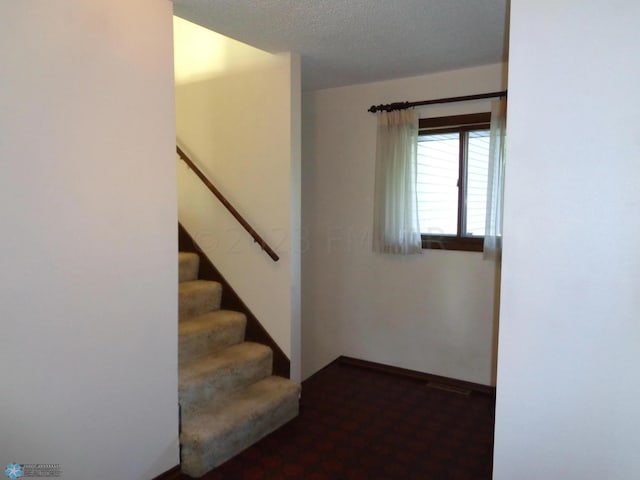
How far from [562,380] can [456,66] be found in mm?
2506

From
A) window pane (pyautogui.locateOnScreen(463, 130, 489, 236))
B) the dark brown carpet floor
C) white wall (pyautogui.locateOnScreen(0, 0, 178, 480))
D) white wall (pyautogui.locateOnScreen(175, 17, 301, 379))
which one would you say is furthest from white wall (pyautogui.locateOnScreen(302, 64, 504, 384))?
white wall (pyautogui.locateOnScreen(0, 0, 178, 480))

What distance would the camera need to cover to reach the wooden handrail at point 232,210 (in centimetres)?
292

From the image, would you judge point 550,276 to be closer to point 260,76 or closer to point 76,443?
point 76,443

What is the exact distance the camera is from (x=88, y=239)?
175 cm

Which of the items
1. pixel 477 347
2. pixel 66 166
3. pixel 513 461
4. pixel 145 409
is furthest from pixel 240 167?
pixel 513 461

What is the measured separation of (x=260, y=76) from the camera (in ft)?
9.64

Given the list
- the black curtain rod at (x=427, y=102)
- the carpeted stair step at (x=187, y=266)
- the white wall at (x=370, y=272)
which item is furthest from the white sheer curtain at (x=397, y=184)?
the carpeted stair step at (x=187, y=266)

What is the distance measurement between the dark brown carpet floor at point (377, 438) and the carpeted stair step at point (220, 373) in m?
0.37

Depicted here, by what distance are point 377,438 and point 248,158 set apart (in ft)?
6.74

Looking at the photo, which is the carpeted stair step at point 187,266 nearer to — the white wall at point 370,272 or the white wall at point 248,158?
the white wall at point 248,158

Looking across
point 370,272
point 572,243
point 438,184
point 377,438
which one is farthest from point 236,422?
point 438,184

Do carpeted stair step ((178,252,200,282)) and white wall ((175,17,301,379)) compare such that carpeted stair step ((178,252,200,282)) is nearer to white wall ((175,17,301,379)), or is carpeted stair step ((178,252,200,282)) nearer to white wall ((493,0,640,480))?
white wall ((175,17,301,379))

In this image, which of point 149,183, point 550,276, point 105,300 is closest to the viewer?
point 550,276

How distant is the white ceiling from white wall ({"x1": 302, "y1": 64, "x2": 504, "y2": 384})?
420mm
